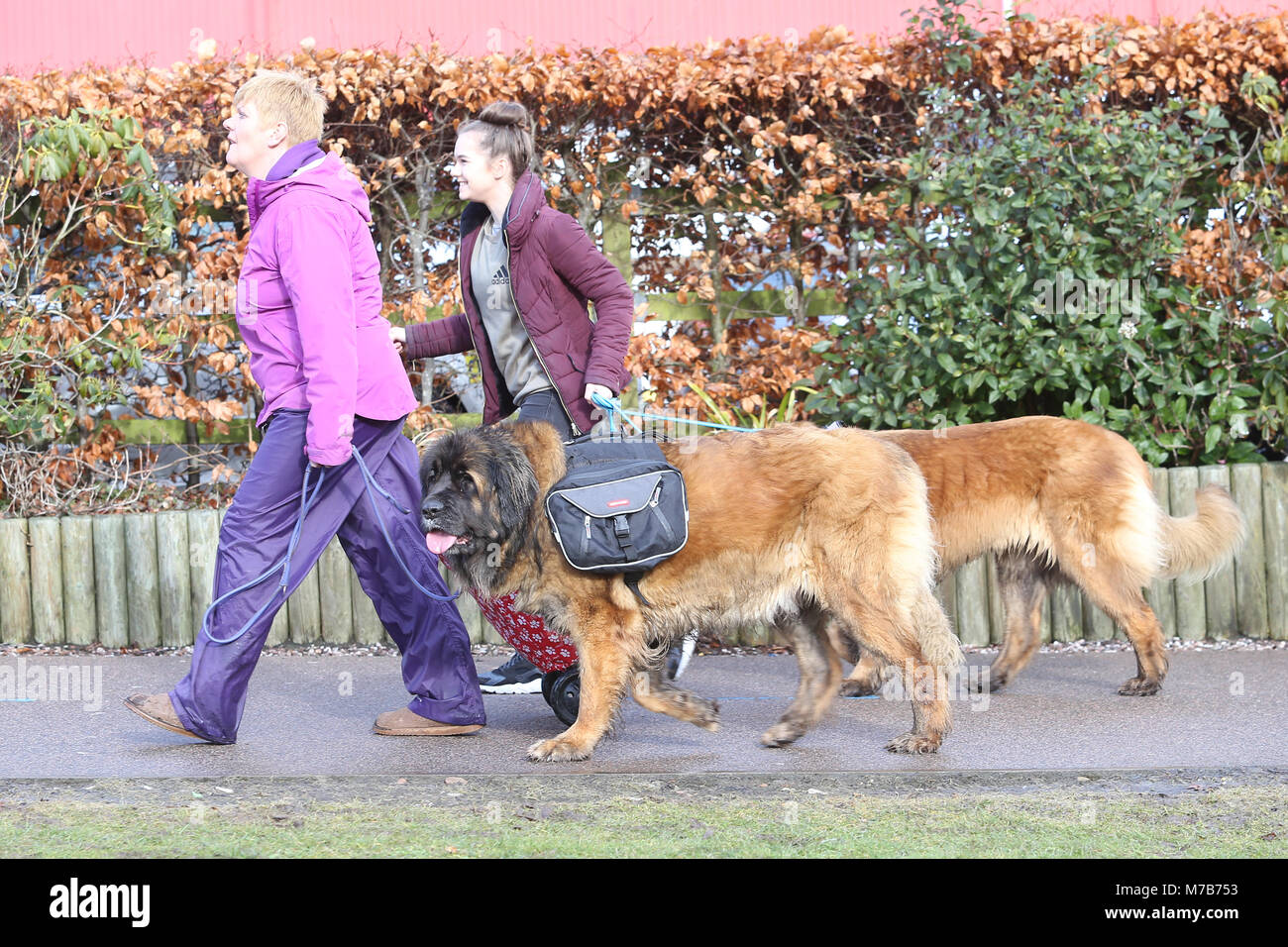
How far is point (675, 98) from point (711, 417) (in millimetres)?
1913

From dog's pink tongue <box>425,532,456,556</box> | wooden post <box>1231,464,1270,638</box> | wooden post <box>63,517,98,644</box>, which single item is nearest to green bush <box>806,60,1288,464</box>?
wooden post <box>1231,464,1270,638</box>

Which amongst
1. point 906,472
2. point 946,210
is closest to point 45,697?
point 906,472

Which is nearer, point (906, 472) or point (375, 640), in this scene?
point (906, 472)

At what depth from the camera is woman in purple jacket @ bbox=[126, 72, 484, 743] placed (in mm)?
4496

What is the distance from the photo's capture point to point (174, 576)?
7.01m

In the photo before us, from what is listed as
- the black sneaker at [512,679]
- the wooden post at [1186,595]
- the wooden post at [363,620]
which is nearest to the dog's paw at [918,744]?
the black sneaker at [512,679]

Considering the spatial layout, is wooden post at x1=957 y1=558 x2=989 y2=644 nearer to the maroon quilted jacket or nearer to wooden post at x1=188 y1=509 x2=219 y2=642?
the maroon quilted jacket

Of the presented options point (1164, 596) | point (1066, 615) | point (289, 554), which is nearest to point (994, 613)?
point (1066, 615)

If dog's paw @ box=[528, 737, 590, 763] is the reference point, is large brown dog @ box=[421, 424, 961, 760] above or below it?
above

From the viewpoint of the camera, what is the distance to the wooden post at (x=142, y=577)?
23.0 ft

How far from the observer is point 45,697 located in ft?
19.0

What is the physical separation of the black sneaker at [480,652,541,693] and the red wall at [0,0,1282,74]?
6241mm

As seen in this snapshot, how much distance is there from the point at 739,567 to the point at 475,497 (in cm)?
94

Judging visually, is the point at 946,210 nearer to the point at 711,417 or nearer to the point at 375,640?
the point at 711,417
